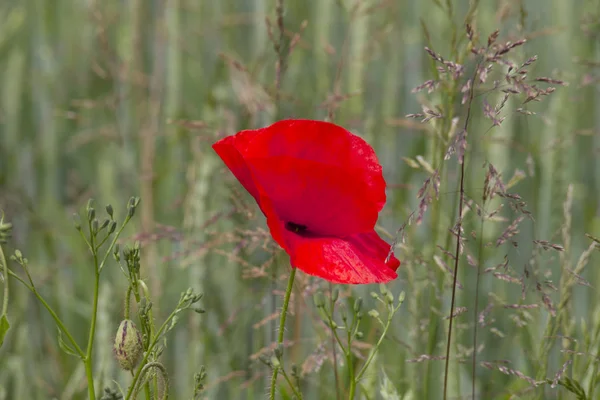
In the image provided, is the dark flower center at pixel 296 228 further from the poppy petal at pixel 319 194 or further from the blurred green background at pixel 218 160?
the blurred green background at pixel 218 160

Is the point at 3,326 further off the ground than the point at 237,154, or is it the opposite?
the point at 237,154

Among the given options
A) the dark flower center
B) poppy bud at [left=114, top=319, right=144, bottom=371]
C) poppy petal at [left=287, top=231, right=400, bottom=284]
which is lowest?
poppy bud at [left=114, top=319, right=144, bottom=371]

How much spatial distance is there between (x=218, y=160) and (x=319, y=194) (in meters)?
0.81

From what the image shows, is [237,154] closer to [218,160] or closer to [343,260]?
[343,260]

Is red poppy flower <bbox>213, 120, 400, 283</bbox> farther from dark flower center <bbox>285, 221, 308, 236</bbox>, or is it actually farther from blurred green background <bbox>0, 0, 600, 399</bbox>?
blurred green background <bbox>0, 0, 600, 399</bbox>

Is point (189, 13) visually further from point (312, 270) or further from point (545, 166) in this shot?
point (312, 270)

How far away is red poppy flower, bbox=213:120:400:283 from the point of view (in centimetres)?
59

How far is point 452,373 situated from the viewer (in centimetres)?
111

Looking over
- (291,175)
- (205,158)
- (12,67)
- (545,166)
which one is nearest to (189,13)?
(12,67)

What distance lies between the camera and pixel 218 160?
55.9 inches

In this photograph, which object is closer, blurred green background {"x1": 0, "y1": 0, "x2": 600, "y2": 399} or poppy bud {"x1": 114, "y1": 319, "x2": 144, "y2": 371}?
poppy bud {"x1": 114, "y1": 319, "x2": 144, "y2": 371}

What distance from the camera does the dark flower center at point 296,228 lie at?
2.11 ft

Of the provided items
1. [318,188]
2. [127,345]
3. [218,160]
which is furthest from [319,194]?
[218,160]

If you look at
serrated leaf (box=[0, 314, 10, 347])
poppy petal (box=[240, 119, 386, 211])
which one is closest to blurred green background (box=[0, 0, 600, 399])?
poppy petal (box=[240, 119, 386, 211])
